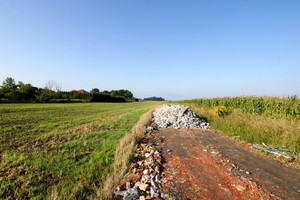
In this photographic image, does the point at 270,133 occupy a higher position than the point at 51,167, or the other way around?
the point at 270,133

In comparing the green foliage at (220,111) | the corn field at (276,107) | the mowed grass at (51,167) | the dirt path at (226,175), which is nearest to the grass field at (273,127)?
the corn field at (276,107)

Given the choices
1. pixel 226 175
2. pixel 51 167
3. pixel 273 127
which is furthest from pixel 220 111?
pixel 51 167

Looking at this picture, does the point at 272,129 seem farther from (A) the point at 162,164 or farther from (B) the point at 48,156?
(B) the point at 48,156

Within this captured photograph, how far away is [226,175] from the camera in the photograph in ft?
11.6

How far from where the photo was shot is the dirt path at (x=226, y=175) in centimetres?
285

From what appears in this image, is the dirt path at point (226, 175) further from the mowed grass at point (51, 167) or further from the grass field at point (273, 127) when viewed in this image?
the mowed grass at point (51, 167)

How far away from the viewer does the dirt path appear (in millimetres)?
2854

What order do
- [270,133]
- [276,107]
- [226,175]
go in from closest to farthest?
[226,175] → [270,133] → [276,107]

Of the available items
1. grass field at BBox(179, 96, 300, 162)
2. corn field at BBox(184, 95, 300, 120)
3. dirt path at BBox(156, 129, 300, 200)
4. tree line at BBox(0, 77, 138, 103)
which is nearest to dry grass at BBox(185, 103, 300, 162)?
grass field at BBox(179, 96, 300, 162)

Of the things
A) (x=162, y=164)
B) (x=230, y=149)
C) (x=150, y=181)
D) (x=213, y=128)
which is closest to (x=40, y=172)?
(x=150, y=181)

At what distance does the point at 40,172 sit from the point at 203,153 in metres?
5.69

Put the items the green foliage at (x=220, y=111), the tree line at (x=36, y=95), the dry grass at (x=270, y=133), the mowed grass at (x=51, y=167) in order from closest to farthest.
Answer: the mowed grass at (x=51, y=167) → the dry grass at (x=270, y=133) → the green foliage at (x=220, y=111) → the tree line at (x=36, y=95)

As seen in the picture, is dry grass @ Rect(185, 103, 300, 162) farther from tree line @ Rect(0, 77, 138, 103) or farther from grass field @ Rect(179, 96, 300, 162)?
tree line @ Rect(0, 77, 138, 103)

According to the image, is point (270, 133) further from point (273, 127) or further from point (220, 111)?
point (220, 111)
